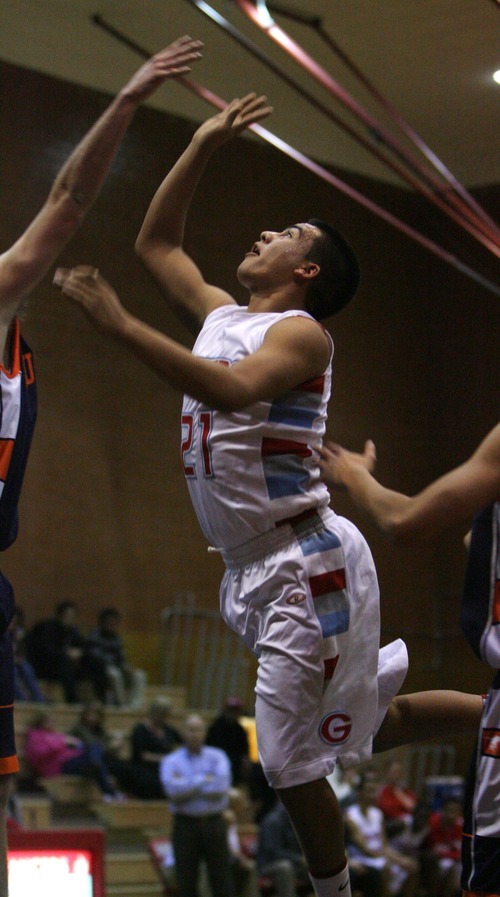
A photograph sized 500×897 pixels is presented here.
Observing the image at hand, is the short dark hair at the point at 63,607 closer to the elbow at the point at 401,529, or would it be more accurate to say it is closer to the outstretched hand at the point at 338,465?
the outstretched hand at the point at 338,465

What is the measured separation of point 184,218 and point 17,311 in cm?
97

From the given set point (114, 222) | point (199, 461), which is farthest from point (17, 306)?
point (114, 222)

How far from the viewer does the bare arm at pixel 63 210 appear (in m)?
3.58

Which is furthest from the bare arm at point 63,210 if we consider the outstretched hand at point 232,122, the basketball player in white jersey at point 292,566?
the outstretched hand at point 232,122

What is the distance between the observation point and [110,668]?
14.0 meters

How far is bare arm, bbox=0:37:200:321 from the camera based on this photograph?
3582 mm

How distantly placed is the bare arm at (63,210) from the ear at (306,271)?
2.59 feet

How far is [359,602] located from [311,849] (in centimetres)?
74

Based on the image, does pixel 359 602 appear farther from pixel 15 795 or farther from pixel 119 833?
pixel 119 833

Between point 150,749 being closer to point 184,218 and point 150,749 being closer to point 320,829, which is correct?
point 184,218

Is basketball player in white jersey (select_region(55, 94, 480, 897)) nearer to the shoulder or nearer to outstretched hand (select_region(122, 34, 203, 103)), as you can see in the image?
outstretched hand (select_region(122, 34, 203, 103))

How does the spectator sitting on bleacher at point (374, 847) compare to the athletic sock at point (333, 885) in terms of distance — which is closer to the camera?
the athletic sock at point (333, 885)

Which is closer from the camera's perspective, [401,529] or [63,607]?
[401,529]

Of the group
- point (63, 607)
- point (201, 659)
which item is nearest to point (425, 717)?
point (63, 607)
